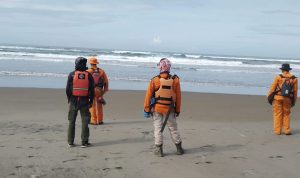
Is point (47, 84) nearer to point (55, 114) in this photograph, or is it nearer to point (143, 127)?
point (55, 114)

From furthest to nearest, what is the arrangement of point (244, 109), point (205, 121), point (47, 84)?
point (47, 84) < point (244, 109) < point (205, 121)

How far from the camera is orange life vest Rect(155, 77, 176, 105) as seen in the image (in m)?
6.82

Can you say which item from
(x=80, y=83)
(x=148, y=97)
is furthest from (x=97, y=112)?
(x=148, y=97)

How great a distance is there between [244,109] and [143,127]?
4.83m

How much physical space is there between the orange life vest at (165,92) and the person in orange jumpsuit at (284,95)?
315 cm

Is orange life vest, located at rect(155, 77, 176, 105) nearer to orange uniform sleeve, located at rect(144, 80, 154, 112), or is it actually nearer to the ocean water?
orange uniform sleeve, located at rect(144, 80, 154, 112)

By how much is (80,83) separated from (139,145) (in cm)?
162

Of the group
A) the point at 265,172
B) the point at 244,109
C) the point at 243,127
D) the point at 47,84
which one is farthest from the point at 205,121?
the point at 47,84

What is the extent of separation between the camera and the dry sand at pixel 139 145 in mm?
5957

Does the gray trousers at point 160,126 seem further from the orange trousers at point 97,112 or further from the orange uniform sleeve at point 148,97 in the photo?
the orange trousers at point 97,112

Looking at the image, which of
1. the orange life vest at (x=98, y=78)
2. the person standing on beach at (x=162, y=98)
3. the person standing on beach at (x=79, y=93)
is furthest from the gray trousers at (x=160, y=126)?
the orange life vest at (x=98, y=78)

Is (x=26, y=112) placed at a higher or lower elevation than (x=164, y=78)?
lower

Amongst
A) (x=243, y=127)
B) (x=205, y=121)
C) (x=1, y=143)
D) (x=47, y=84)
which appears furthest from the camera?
(x=47, y=84)

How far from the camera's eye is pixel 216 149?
7.49 m
